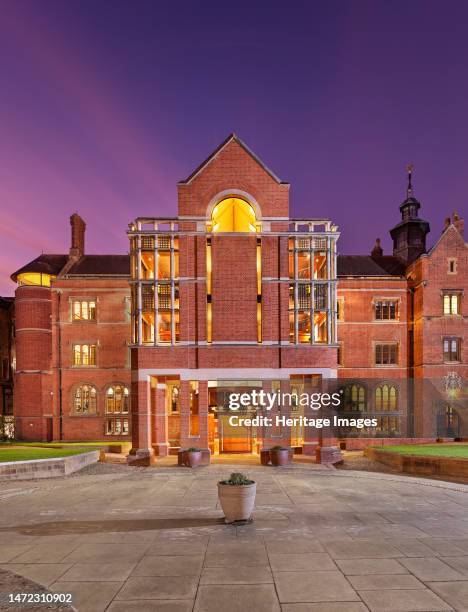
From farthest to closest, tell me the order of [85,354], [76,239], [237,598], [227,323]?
[76,239], [85,354], [227,323], [237,598]

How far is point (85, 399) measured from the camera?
36.2 m

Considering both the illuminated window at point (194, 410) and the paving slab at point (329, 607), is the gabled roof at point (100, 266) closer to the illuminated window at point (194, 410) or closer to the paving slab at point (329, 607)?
the illuminated window at point (194, 410)

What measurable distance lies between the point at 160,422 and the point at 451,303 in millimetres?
25860

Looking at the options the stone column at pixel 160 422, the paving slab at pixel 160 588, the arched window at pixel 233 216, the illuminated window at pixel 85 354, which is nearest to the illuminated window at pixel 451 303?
the arched window at pixel 233 216

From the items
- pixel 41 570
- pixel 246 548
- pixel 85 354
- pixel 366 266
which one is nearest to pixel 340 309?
pixel 366 266

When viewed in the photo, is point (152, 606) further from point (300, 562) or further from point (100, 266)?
point (100, 266)

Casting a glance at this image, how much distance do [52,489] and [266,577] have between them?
1243cm

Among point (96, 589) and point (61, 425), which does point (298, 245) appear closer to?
point (96, 589)

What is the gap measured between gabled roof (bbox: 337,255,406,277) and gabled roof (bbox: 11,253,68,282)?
2657 cm

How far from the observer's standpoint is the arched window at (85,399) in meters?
36.1

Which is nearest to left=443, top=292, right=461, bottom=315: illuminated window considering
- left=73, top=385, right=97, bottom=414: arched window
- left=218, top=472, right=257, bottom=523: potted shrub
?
left=218, top=472, right=257, bottom=523: potted shrub

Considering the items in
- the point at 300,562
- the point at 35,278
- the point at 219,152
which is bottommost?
the point at 300,562

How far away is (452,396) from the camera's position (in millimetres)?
34219

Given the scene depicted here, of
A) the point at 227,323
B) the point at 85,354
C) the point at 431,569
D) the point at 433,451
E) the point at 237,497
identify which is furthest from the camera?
the point at 85,354
